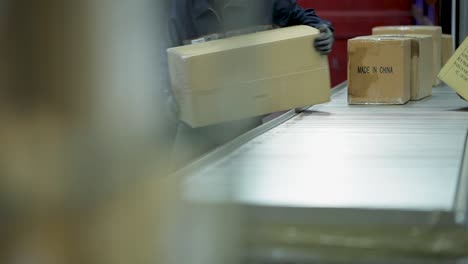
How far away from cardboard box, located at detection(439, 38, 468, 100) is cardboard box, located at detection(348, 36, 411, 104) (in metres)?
0.18

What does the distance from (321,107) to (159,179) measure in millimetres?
1551

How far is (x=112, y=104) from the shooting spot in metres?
0.34

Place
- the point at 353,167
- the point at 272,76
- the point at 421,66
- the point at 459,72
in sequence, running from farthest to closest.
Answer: the point at 421,66, the point at 459,72, the point at 272,76, the point at 353,167

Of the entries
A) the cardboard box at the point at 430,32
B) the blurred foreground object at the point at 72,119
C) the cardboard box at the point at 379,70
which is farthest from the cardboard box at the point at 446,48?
the blurred foreground object at the point at 72,119

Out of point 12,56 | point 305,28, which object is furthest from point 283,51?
point 12,56

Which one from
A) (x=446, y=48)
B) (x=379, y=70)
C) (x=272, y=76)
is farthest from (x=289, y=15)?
(x=446, y=48)

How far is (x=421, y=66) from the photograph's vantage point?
2.12 meters

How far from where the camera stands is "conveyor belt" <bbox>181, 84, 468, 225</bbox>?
685 millimetres

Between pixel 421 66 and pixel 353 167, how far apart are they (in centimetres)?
124

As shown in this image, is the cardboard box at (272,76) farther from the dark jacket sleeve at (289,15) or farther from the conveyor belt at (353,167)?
the dark jacket sleeve at (289,15)

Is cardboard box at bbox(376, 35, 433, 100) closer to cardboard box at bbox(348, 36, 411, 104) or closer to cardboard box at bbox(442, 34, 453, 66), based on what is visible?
cardboard box at bbox(348, 36, 411, 104)

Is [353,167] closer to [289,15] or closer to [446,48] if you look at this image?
[289,15]

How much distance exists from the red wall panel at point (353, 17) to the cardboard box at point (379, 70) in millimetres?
1229

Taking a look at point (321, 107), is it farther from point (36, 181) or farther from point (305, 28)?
point (36, 181)
